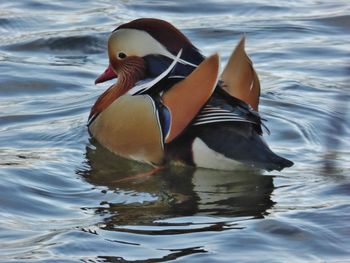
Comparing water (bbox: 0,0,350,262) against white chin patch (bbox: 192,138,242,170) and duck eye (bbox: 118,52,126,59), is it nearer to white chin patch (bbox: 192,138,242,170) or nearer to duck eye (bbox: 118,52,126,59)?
white chin patch (bbox: 192,138,242,170)

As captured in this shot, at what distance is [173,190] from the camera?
6766 millimetres

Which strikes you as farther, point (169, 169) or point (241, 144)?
point (169, 169)

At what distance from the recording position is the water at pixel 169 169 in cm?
555

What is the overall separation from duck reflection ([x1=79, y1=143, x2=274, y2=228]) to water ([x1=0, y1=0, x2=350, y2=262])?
0.4 inches

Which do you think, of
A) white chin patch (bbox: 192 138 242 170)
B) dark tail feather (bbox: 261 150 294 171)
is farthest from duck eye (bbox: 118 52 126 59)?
dark tail feather (bbox: 261 150 294 171)

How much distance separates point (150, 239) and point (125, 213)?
0.56 m

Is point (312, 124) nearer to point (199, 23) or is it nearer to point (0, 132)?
point (0, 132)

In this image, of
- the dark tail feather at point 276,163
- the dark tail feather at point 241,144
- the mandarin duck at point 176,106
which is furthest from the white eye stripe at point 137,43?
the dark tail feather at point 276,163

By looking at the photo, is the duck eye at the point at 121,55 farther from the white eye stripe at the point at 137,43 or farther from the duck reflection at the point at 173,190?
the duck reflection at the point at 173,190

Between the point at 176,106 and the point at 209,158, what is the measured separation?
14.3 inches

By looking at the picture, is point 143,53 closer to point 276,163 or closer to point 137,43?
point 137,43

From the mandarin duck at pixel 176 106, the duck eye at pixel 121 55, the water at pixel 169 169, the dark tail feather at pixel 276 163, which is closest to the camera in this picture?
the water at pixel 169 169

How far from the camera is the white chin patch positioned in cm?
689

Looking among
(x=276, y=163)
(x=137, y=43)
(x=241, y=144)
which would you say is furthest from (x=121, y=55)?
(x=276, y=163)
